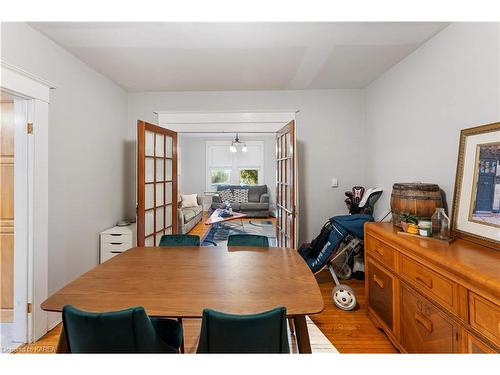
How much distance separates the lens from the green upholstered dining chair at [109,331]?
3.26 feet

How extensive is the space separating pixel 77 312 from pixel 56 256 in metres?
1.57

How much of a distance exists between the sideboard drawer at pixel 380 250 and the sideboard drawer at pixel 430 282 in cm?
13

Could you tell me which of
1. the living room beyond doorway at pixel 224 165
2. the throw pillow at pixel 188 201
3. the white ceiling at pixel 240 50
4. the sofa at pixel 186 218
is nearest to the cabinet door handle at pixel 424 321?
the white ceiling at pixel 240 50

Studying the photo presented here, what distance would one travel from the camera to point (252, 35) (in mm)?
1960

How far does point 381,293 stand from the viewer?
193 cm

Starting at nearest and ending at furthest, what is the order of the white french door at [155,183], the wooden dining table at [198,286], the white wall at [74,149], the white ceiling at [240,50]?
the wooden dining table at [198,286] → the white ceiling at [240,50] → the white wall at [74,149] → the white french door at [155,183]

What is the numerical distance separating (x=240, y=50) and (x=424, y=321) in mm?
2456

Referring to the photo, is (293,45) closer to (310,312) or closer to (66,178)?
(310,312)

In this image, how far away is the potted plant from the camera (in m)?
1.74

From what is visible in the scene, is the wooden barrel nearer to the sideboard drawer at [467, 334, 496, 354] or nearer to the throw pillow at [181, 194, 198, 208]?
the sideboard drawer at [467, 334, 496, 354]

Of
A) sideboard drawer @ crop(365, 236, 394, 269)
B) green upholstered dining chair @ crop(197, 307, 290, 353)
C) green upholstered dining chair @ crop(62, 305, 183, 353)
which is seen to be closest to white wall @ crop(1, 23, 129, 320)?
green upholstered dining chair @ crop(62, 305, 183, 353)

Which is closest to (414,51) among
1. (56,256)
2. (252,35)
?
(252,35)

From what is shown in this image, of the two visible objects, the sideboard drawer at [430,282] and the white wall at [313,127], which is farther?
the white wall at [313,127]

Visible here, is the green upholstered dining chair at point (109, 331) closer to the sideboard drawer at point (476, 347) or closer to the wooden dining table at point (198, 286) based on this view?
the wooden dining table at point (198, 286)
